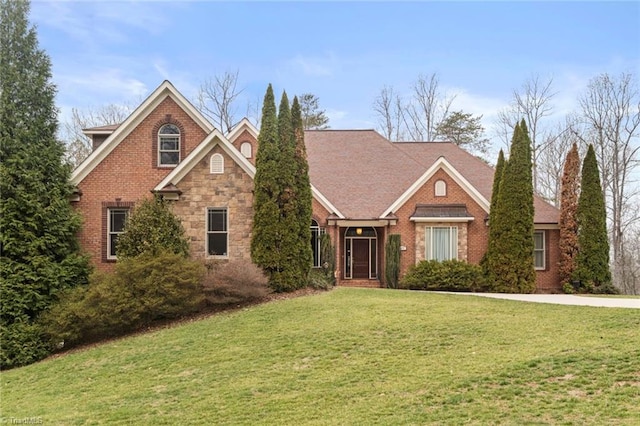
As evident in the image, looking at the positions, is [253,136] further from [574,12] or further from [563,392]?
[563,392]

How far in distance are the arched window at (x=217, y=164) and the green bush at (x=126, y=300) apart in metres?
3.93

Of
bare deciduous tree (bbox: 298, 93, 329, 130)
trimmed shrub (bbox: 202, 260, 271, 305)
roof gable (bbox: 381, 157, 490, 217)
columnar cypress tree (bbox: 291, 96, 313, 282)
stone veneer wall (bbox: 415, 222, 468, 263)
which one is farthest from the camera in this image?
bare deciduous tree (bbox: 298, 93, 329, 130)

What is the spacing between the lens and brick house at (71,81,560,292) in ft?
54.9

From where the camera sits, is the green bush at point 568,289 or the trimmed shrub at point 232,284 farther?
Answer: the green bush at point 568,289

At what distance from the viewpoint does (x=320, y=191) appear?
73.2 feet

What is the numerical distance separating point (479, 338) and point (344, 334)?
8.45 feet

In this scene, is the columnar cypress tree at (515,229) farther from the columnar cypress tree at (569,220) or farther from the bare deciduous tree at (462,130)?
the bare deciduous tree at (462,130)

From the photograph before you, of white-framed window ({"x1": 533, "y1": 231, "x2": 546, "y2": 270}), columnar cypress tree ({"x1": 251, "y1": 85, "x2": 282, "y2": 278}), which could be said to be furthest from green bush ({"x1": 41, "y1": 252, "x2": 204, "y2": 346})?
white-framed window ({"x1": 533, "y1": 231, "x2": 546, "y2": 270})

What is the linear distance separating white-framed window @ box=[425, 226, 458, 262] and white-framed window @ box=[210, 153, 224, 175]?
348 inches

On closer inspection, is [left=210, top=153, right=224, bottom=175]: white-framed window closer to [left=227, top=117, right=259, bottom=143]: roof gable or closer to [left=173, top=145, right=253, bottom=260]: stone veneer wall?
[left=173, top=145, right=253, bottom=260]: stone veneer wall

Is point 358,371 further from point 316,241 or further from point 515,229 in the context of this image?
point 515,229

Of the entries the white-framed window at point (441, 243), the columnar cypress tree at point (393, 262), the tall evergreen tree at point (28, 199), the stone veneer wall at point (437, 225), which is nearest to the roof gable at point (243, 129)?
the columnar cypress tree at point (393, 262)

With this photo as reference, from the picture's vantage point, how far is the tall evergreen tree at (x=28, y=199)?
41.4 feet

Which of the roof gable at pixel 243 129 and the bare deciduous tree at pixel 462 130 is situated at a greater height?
the bare deciduous tree at pixel 462 130
